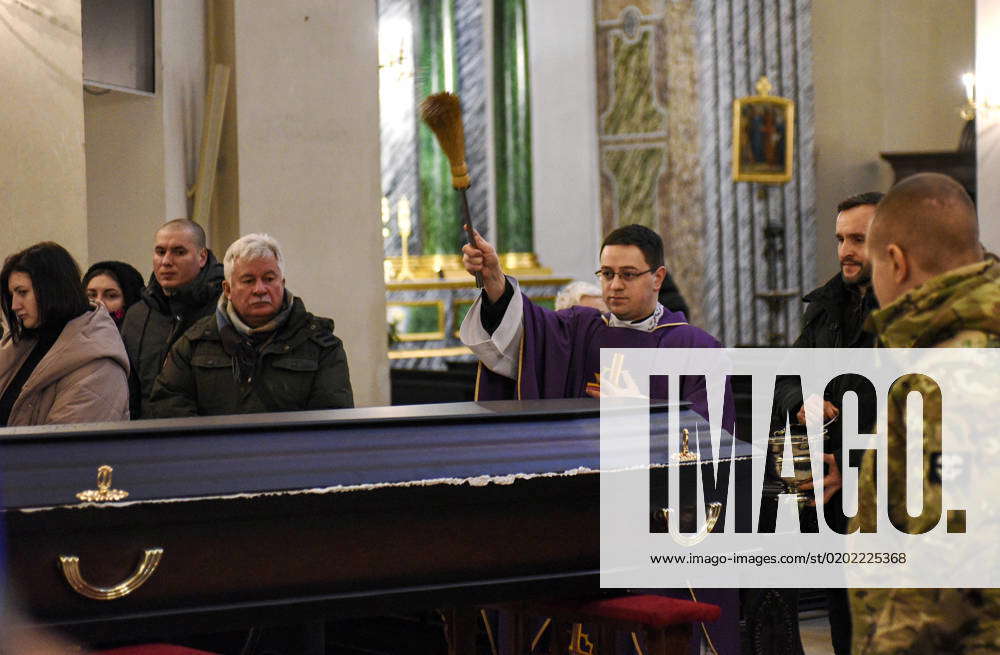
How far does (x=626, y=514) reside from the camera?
3162 millimetres

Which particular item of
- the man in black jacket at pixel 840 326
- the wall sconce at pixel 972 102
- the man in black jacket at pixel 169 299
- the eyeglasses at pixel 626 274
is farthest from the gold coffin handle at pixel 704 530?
the wall sconce at pixel 972 102

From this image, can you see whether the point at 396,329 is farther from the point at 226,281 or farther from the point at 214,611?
the point at 214,611

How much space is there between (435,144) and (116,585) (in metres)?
11.3

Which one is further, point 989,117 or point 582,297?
point 989,117

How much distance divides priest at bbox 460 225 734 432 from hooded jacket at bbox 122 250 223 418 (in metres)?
1.30

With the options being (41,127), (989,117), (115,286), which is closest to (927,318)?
(115,286)

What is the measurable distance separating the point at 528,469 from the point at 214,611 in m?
0.76

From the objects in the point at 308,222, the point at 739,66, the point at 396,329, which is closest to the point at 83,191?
the point at 308,222

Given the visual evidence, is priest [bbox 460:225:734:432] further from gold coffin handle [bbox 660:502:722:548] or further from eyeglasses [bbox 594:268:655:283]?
gold coffin handle [bbox 660:502:722:548]

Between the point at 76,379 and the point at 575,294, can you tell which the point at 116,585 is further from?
the point at 575,294

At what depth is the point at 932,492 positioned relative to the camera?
2268 millimetres

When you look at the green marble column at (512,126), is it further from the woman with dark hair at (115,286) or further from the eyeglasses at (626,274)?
the eyeglasses at (626,274)

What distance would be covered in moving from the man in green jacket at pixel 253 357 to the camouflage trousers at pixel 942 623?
7.56 ft

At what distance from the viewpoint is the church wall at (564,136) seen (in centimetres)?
1473
